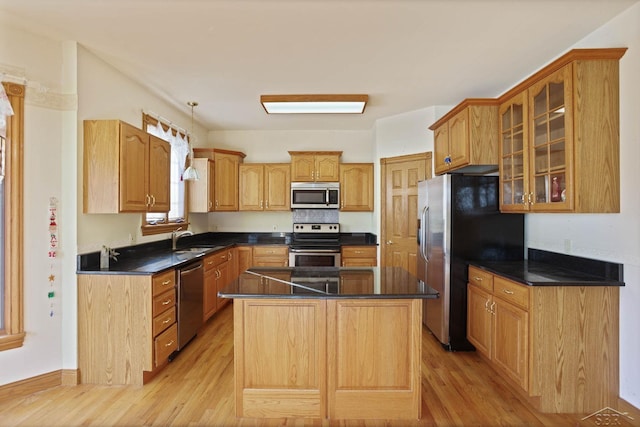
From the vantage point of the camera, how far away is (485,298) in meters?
2.58

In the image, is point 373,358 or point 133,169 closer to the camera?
point 373,358

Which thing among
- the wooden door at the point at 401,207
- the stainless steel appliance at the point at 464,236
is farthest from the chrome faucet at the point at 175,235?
the stainless steel appliance at the point at 464,236

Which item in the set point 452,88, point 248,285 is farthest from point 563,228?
point 248,285

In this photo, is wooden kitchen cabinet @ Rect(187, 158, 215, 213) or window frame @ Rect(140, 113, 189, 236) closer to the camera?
window frame @ Rect(140, 113, 189, 236)

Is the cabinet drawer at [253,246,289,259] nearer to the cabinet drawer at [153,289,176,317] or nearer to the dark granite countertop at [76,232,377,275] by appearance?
the dark granite countertop at [76,232,377,275]

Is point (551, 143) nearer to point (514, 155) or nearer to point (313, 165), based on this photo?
point (514, 155)

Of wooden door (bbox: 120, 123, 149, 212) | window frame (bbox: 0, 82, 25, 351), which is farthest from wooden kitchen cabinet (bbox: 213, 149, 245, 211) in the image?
window frame (bbox: 0, 82, 25, 351)

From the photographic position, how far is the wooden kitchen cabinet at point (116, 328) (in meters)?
2.38

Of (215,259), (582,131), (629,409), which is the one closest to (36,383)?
(215,259)

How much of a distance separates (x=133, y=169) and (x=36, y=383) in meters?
1.75

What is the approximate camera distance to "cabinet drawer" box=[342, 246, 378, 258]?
4.43 m

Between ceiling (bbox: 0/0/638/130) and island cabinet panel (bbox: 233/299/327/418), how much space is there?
1.90 metres

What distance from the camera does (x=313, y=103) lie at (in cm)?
349

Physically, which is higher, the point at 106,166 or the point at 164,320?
the point at 106,166
